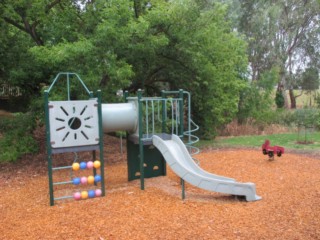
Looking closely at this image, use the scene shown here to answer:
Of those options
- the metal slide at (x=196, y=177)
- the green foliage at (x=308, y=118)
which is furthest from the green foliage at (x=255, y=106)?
the metal slide at (x=196, y=177)

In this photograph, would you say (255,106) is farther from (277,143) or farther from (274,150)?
(274,150)

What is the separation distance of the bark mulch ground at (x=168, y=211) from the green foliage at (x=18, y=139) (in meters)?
0.54

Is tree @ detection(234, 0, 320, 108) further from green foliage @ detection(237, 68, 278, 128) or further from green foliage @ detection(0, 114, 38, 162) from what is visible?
green foliage @ detection(0, 114, 38, 162)

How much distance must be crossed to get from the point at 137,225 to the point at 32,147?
4589mm

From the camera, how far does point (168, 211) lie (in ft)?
14.7

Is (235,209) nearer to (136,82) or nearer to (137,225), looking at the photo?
(137,225)

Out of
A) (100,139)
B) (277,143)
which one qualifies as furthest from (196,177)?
(277,143)

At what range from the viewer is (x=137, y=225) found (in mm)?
3992

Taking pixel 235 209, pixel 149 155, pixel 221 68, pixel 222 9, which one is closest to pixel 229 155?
pixel 221 68

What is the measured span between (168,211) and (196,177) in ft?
2.38

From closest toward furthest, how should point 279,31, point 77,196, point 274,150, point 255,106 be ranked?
point 77,196
point 274,150
point 255,106
point 279,31

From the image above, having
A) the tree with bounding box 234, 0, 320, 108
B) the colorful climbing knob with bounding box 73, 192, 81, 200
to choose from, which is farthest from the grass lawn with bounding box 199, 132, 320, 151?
the tree with bounding box 234, 0, 320, 108

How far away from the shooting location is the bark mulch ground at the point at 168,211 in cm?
378

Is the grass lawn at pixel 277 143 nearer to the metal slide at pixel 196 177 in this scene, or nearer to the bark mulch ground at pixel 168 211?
the bark mulch ground at pixel 168 211
